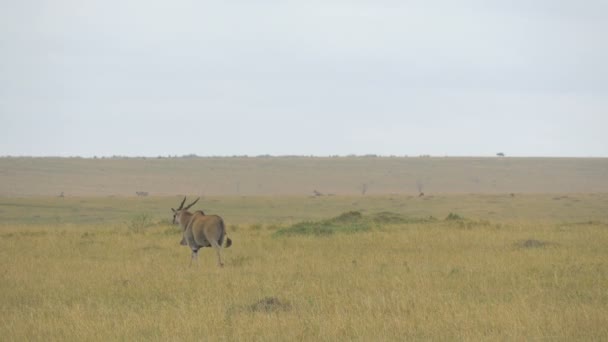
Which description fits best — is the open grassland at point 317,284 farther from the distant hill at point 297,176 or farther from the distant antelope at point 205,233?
the distant hill at point 297,176

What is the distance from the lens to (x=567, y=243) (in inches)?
681

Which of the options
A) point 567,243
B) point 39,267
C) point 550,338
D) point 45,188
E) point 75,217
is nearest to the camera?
point 550,338

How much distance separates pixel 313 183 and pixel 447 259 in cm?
6999

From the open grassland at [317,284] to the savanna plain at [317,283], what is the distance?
0.03m

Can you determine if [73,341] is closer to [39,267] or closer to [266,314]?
[266,314]

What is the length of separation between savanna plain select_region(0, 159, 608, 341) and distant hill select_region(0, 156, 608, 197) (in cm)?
5284

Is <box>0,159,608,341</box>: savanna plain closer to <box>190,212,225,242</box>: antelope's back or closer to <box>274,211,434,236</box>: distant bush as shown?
<box>274,211,434,236</box>: distant bush

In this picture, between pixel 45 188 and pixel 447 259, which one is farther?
pixel 45 188

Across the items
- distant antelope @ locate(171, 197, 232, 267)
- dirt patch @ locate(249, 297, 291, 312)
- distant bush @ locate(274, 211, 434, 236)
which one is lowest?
dirt patch @ locate(249, 297, 291, 312)

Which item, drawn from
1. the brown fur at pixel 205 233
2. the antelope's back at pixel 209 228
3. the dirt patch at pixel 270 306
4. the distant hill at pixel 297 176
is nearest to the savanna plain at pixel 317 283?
the dirt patch at pixel 270 306

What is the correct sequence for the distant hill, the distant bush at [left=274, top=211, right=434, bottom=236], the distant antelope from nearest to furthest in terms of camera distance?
the distant antelope, the distant bush at [left=274, top=211, right=434, bottom=236], the distant hill

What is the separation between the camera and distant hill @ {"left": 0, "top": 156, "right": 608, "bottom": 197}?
77625mm

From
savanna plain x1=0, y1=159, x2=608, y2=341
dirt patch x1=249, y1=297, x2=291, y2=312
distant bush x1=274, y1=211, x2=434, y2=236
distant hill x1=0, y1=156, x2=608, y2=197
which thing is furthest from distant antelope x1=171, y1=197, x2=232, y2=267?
distant hill x1=0, y1=156, x2=608, y2=197

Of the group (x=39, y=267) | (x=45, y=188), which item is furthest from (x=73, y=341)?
(x=45, y=188)
